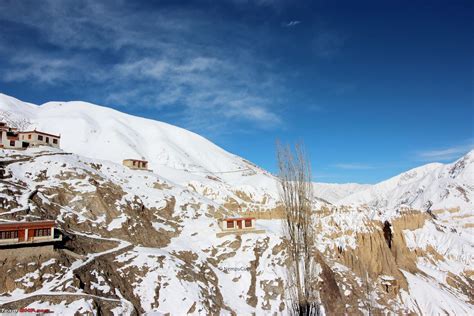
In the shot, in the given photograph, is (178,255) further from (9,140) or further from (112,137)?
(112,137)

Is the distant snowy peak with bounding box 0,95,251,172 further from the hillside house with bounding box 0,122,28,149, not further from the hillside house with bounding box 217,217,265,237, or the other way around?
the hillside house with bounding box 217,217,265,237

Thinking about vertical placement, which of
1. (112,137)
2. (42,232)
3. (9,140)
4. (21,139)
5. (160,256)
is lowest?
(160,256)

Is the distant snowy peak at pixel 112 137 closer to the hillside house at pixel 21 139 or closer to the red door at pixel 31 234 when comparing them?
the hillside house at pixel 21 139

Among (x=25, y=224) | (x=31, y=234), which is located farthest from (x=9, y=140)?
(x=31, y=234)

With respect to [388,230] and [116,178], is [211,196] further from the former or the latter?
[388,230]

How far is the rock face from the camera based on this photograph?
4266cm

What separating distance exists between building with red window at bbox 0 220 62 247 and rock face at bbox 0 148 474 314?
2.01 meters

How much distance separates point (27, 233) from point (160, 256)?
18.8 meters

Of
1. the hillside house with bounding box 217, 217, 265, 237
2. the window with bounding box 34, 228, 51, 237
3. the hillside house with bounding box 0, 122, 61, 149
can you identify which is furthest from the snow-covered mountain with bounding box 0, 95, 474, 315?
the window with bounding box 34, 228, 51, 237

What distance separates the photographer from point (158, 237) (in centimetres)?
6162

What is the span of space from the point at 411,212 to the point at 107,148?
122382 mm

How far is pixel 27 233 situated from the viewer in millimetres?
43594

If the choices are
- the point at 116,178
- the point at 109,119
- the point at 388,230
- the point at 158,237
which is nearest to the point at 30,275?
the point at 158,237

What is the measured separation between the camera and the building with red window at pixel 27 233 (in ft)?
138
